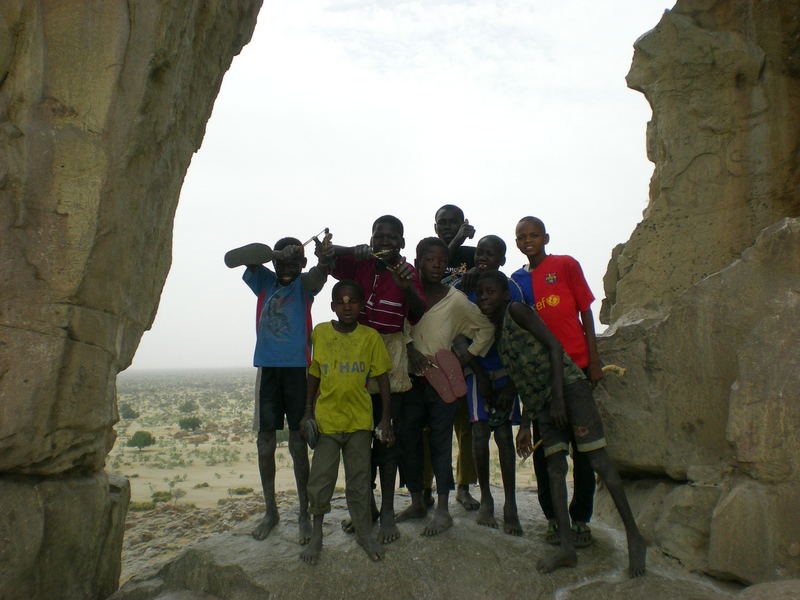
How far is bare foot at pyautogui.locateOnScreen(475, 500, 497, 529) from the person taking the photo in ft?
13.3

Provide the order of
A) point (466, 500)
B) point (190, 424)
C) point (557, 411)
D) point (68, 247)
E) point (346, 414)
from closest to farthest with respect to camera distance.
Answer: point (68, 247) → point (557, 411) → point (346, 414) → point (466, 500) → point (190, 424)

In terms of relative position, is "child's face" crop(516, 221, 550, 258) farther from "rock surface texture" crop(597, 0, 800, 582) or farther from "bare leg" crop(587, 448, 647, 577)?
"bare leg" crop(587, 448, 647, 577)

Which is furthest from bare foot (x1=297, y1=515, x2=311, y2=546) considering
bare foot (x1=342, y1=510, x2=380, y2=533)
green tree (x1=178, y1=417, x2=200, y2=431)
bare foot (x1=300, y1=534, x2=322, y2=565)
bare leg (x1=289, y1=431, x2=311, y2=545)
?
green tree (x1=178, y1=417, x2=200, y2=431)

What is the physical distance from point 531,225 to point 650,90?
234 cm

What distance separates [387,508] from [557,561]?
1.07m

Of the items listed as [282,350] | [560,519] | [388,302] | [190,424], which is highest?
[388,302]

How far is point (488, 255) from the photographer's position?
173 inches

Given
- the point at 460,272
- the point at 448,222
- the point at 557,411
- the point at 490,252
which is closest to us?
the point at 557,411

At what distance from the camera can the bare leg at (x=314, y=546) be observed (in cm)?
360

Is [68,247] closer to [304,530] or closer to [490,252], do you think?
[304,530]

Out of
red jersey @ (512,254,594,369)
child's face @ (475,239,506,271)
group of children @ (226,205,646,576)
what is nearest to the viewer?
group of children @ (226,205,646,576)

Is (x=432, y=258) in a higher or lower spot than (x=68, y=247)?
higher

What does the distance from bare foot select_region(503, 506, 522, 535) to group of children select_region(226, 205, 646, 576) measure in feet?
0.06

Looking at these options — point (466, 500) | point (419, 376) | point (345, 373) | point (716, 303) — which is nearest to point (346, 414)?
point (345, 373)
